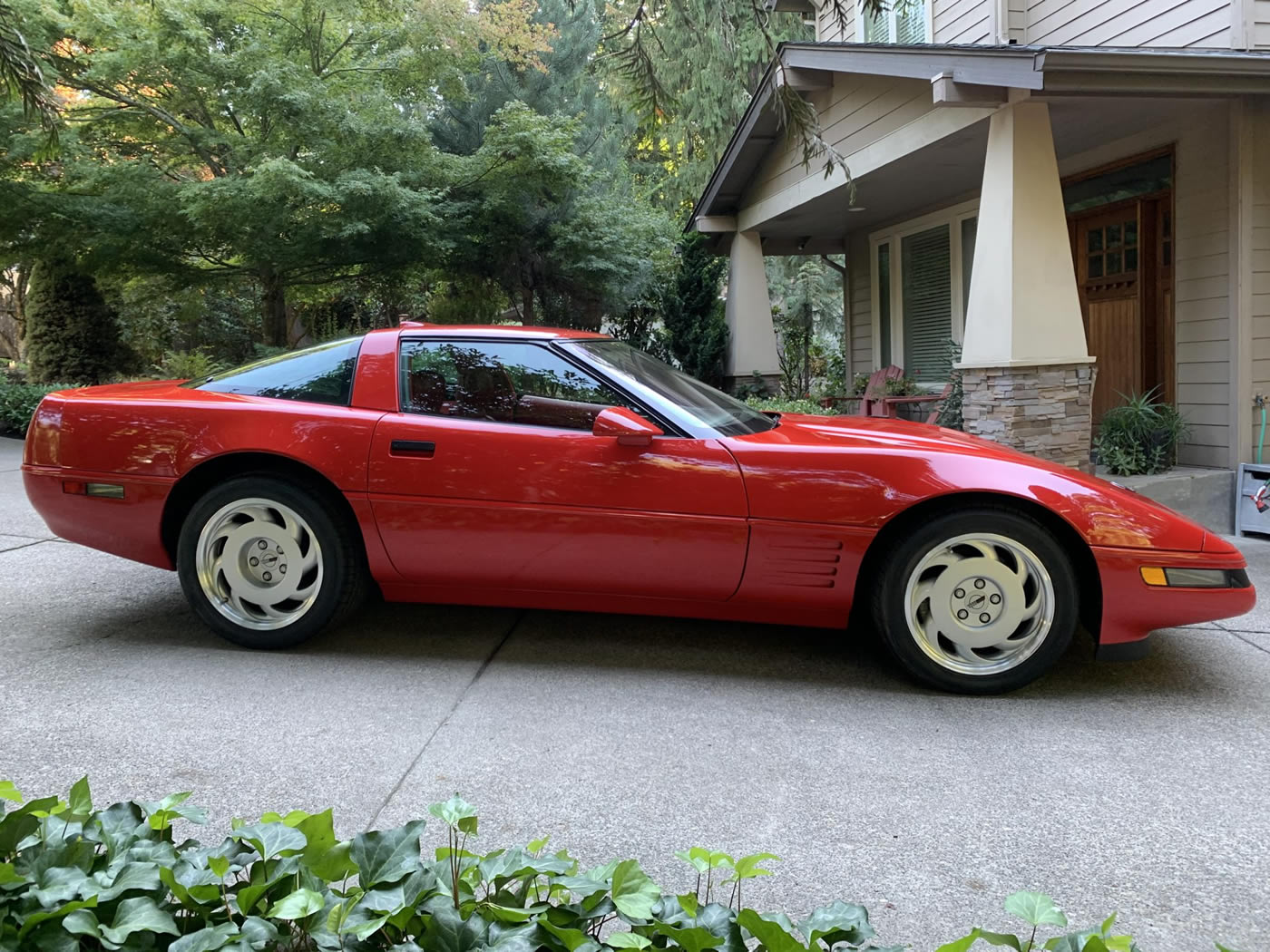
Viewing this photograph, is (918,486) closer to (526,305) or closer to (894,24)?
(894,24)

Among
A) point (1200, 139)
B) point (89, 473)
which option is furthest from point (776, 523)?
point (1200, 139)

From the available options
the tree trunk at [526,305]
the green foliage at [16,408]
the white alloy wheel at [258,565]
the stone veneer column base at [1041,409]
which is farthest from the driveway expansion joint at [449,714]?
the tree trunk at [526,305]

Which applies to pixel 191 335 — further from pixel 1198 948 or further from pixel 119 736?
pixel 1198 948

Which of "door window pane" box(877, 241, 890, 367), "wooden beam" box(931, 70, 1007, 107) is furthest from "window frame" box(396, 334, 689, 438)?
"door window pane" box(877, 241, 890, 367)

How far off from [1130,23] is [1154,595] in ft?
22.2

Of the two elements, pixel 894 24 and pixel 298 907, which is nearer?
pixel 298 907

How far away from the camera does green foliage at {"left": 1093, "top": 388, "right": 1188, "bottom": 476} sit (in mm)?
7098

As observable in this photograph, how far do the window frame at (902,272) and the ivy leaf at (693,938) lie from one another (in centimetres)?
875

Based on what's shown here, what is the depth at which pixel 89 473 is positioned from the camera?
3932mm

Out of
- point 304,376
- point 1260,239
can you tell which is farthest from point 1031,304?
point 304,376

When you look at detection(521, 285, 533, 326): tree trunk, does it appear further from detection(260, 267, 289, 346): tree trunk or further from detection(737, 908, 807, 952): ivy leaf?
detection(737, 908, 807, 952): ivy leaf

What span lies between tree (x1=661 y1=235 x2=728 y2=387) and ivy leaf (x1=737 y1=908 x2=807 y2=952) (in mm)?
11461

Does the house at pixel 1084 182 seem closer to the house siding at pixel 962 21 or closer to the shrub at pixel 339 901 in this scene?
the house siding at pixel 962 21

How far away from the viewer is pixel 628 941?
140cm
